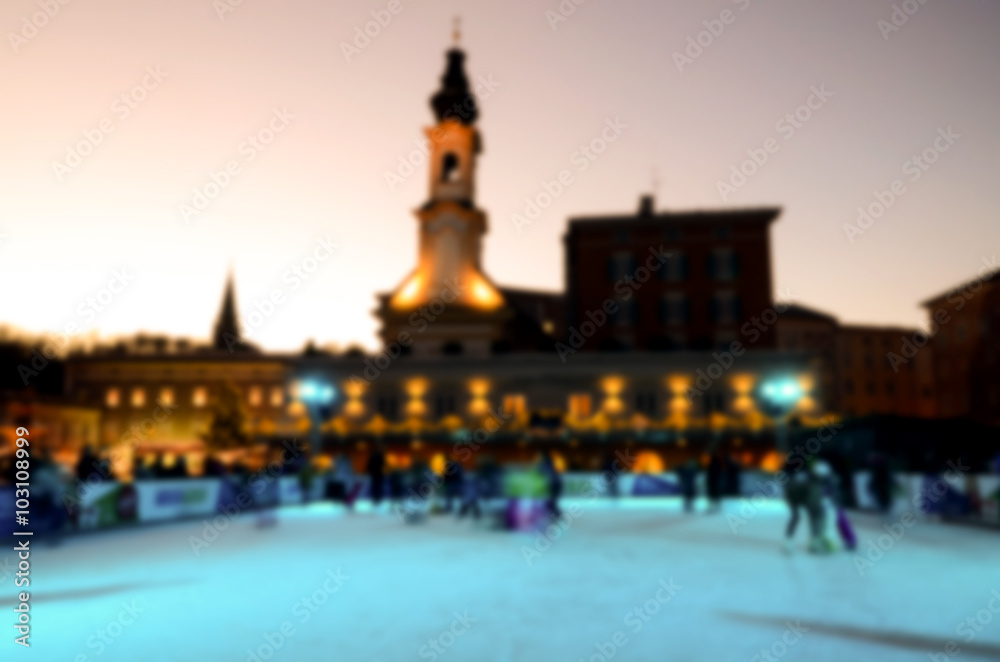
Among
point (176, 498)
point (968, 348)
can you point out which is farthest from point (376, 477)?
point (968, 348)

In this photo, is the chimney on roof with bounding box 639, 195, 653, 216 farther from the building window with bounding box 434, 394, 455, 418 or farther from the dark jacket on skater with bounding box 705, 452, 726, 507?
the dark jacket on skater with bounding box 705, 452, 726, 507

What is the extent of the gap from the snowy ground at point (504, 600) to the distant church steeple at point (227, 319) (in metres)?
99.4

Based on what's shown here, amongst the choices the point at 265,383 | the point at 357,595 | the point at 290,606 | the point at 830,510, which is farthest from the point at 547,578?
the point at 265,383

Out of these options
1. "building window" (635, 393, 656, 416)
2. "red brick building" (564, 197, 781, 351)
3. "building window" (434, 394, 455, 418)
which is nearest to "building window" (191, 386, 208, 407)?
"building window" (434, 394, 455, 418)

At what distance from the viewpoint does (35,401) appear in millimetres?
51000

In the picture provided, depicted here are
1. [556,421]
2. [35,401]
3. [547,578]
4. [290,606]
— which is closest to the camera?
[290,606]

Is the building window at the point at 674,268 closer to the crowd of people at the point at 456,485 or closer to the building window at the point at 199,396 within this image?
the crowd of people at the point at 456,485

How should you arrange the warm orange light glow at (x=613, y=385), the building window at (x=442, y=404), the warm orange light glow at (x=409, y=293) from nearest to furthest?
the warm orange light glow at (x=613, y=385) < the building window at (x=442, y=404) < the warm orange light glow at (x=409, y=293)

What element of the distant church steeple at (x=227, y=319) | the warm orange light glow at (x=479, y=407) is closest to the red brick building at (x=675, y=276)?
the warm orange light glow at (x=479, y=407)

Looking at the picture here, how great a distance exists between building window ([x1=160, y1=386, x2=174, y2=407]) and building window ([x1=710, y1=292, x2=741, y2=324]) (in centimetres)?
4071

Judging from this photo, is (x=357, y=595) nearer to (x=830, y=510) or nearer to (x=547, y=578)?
(x=547, y=578)

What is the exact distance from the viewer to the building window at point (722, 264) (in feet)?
160

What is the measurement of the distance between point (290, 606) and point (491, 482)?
34.8 feet

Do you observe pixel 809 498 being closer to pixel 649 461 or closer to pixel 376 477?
pixel 376 477
